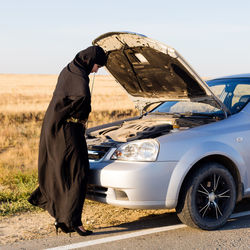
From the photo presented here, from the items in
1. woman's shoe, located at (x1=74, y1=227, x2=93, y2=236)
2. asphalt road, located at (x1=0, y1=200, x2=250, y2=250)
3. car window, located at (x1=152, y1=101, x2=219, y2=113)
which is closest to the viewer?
asphalt road, located at (x1=0, y1=200, x2=250, y2=250)

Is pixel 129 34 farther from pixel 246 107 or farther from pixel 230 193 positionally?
pixel 230 193

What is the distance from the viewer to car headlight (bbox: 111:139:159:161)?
5.16 metres

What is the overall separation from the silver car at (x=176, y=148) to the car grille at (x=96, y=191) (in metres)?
0.01

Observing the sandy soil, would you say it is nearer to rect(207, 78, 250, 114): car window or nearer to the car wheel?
the car wheel

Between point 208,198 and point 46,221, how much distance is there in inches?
76.2

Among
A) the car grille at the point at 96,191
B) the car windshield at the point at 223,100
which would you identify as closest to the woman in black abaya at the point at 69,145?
the car grille at the point at 96,191

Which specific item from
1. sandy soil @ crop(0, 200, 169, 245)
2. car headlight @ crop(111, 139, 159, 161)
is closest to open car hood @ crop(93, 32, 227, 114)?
car headlight @ crop(111, 139, 159, 161)

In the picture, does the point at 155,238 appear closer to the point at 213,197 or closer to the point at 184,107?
the point at 213,197

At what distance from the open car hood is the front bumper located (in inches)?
47.3

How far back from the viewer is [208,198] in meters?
5.45

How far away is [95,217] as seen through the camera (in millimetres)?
6074

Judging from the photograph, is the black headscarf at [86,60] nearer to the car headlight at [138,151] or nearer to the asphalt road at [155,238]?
the car headlight at [138,151]

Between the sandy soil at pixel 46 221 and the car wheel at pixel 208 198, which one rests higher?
the car wheel at pixel 208 198

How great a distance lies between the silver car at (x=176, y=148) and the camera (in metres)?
5.12
